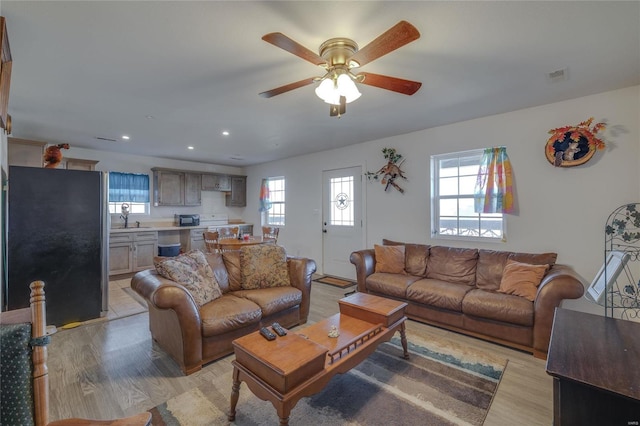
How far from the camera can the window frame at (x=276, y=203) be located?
640cm

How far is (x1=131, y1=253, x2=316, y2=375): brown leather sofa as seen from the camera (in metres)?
2.21

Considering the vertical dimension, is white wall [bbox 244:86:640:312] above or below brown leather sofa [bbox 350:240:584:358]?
above

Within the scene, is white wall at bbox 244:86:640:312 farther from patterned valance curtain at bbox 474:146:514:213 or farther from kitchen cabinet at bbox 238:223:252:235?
kitchen cabinet at bbox 238:223:252:235

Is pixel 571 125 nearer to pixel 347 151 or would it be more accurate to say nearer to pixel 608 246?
pixel 608 246

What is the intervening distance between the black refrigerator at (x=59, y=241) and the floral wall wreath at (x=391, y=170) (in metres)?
3.94

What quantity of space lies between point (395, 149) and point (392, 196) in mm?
Result: 759

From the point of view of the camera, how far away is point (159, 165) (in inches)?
242

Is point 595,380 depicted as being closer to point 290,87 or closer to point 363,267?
point 290,87

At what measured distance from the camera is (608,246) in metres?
2.86

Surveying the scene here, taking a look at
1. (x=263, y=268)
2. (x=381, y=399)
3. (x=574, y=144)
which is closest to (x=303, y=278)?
(x=263, y=268)

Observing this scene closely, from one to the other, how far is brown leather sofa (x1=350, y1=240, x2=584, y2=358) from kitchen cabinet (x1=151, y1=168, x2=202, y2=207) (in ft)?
14.7

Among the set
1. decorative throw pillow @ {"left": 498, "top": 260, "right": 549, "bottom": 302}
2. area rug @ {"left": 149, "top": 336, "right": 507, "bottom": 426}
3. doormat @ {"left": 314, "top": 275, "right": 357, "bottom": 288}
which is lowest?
area rug @ {"left": 149, "top": 336, "right": 507, "bottom": 426}

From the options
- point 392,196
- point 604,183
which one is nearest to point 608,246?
point 604,183

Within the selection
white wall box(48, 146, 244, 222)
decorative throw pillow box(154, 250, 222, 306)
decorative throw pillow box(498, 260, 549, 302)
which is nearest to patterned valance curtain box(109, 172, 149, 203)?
white wall box(48, 146, 244, 222)
